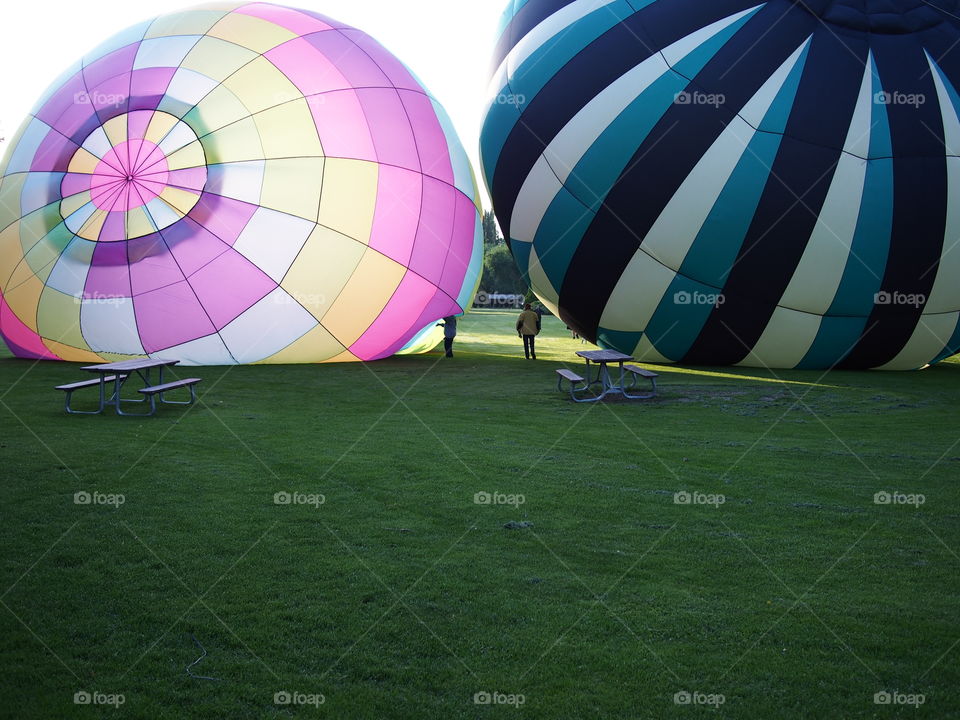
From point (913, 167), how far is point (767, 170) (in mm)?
2029

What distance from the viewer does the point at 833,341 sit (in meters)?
12.5

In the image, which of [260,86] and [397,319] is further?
[397,319]

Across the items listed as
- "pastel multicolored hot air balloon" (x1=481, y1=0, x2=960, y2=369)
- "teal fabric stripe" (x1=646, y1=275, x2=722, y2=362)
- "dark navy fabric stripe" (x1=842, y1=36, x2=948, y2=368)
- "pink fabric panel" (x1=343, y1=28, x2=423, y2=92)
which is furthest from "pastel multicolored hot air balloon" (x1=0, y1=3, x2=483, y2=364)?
"dark navy fabric stripe" (x1=842, y1=36, x2=948, y2=368)

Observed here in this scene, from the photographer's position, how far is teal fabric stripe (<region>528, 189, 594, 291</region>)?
12.8 meters

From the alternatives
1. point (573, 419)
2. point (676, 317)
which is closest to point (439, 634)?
point (573, 419)

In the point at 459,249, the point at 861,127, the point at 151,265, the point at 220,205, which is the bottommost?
the point at 151,265

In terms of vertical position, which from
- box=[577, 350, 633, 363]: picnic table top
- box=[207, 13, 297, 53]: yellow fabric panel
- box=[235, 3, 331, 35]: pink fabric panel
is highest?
box=[235, 3, 331, 35]: pink fabric panel

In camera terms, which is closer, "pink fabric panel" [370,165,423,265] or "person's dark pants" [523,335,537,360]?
"pink fabric panel" [370,165,423,265]

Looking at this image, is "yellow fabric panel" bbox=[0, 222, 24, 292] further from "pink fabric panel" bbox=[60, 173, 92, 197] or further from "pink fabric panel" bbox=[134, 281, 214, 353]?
"pink fabric panel" bbox=[134, 281, 214, 353]

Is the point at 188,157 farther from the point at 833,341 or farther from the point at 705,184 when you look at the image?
the point at 833,341

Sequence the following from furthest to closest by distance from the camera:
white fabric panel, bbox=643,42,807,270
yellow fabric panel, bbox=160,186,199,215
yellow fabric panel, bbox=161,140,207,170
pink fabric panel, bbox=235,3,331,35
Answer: pink fabric panel, bbox=235,3,331,35 < yellow fabric panel, bbox=161,140,207,170 < yellow fabric panel, bbox=160,186,199,215 < white fabric panel, bbox=643,42,807,270

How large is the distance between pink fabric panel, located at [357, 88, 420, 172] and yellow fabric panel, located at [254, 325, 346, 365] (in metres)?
3.04

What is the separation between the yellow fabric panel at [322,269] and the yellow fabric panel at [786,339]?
639 cm

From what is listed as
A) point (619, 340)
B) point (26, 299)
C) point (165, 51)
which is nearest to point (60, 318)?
point (26, 299)
